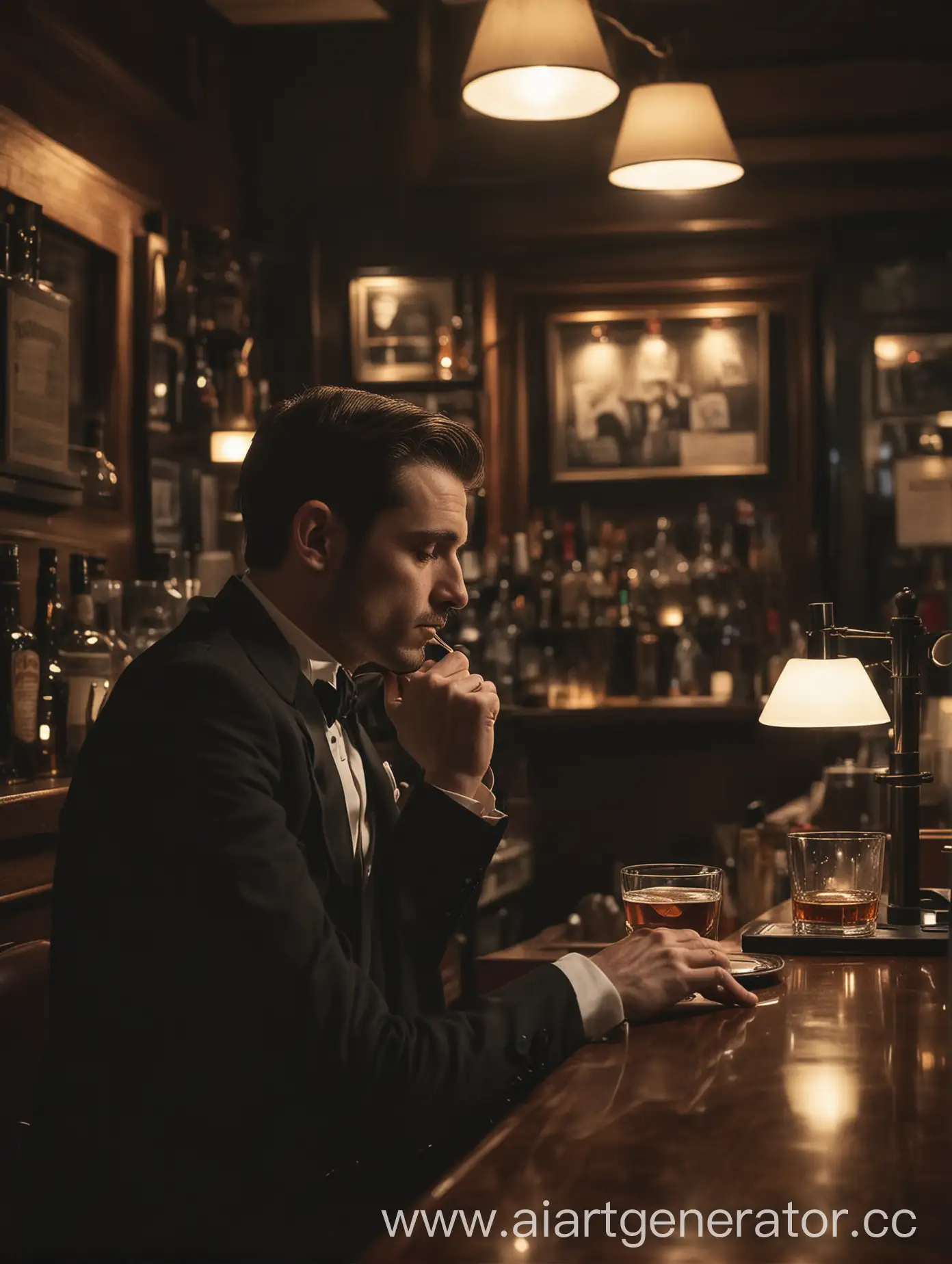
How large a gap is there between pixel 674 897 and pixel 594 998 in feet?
0.82

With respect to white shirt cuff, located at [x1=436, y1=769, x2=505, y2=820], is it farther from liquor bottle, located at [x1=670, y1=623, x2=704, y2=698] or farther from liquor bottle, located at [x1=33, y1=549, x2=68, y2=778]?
liquor bottle, located at [x1=670, y1=623, x2=704, y2=698]

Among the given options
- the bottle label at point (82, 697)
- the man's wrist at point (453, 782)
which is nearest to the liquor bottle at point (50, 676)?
the bottle label at point (82, 697)

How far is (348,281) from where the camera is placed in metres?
4.84

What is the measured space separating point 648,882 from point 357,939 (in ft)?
1.05

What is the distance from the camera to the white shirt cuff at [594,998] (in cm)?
142

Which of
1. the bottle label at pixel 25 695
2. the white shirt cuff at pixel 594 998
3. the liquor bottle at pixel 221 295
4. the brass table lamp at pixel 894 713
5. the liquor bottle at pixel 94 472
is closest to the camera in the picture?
the white shirt cuff at pixel 594 998

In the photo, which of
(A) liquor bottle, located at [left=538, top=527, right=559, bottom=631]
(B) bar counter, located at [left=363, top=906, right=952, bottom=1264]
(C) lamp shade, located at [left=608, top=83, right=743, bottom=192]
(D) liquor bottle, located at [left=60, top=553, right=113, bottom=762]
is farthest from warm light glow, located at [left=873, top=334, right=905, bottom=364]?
(B) bar counter, located at [left=363, top=906, right=952, bottom=1264]

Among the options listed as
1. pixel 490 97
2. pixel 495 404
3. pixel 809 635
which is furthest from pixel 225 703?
pixel 495 404

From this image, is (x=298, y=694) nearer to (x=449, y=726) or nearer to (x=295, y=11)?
(x=449, y=726)

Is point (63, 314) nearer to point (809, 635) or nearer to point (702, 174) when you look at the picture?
point (702, 174)

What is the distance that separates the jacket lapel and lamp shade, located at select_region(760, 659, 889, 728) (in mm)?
628

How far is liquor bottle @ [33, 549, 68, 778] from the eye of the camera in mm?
3090

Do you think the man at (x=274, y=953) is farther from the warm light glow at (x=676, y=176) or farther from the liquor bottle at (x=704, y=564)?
the liquor bottle at (x=704, y=564)

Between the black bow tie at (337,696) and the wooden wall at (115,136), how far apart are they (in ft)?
5.76
